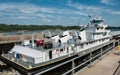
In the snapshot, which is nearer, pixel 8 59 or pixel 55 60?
pixel 55 60

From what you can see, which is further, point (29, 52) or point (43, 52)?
point (29, 52)

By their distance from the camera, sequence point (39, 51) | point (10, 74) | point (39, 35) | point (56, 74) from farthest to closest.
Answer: point (39, 35) < point (10, 74) < point (56, 74) < point (39, 51)

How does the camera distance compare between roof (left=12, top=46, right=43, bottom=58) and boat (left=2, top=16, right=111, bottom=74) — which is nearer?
boat (left=2, top=16, right=111, bottom=74)

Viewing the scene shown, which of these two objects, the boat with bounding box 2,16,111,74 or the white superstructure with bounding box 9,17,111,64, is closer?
the boat with bounding box 2,16,111,74

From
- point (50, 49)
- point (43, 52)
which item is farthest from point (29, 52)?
point (50, 49)

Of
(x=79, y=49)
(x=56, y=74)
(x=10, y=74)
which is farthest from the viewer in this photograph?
(x=79, y=49)

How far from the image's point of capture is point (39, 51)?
11539 millimetres

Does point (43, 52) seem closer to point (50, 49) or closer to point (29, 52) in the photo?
point (50, 49)

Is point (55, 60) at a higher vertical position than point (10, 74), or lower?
higher

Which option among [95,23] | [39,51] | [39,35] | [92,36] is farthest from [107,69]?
[39,35]

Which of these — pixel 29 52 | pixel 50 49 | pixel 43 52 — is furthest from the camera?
pixel 29 52

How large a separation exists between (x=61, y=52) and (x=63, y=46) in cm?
59

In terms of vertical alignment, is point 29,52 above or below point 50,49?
below

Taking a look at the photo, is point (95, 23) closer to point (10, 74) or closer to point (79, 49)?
point (79, 49)
